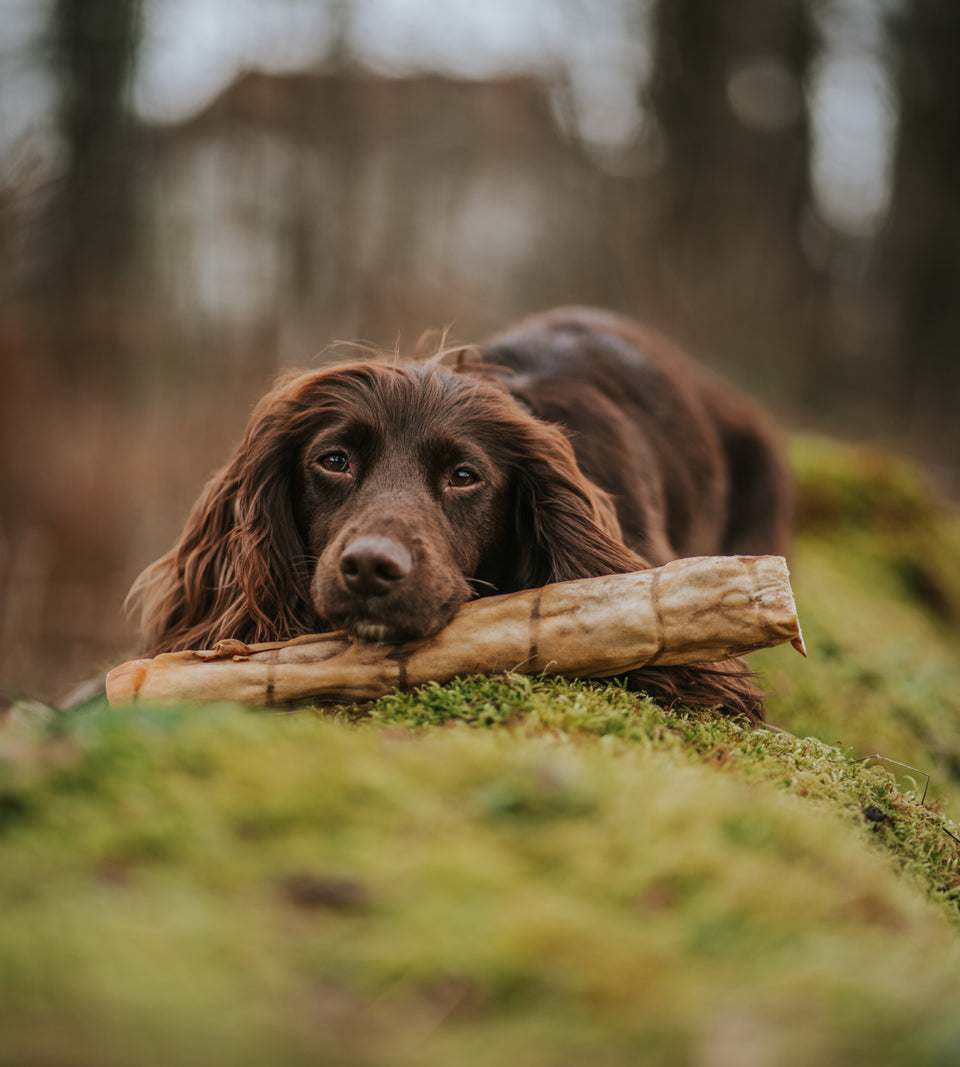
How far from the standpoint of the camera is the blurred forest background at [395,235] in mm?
7902

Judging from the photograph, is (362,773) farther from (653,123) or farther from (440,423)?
(653,123)

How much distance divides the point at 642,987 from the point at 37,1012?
Answer: 0.75 metres

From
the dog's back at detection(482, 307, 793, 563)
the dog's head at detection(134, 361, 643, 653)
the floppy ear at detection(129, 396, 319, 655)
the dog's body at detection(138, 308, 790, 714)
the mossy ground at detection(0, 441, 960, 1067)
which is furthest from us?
the dog's back at detection(482, 307, 793, 563)

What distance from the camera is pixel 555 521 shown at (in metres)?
3.29

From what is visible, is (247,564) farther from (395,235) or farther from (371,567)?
(395,235)

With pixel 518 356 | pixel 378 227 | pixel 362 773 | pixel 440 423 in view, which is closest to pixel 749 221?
pixel 378 227

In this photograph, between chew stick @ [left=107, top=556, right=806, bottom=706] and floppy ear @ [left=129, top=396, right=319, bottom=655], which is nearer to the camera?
chew stick @ [left=107, top=556, right=806, bottom=706]

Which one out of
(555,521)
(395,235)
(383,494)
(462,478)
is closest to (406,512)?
(383,494)

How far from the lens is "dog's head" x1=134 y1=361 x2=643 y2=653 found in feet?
10.4

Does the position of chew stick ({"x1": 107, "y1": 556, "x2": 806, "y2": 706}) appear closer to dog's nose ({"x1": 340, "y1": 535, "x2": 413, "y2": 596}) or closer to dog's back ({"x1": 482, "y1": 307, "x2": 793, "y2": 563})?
dog's nose ({"x1": 340, "y1": 535, "x2": 413, "y2": 596})

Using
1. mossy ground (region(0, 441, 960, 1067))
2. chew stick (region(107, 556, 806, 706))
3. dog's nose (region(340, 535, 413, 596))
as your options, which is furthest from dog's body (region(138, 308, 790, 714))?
mossy ground (region(0, 441, 960, 1067))

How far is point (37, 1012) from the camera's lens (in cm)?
110

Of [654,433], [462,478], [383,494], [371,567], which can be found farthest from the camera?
[654,433]

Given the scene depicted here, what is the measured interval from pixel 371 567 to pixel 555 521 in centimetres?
91
